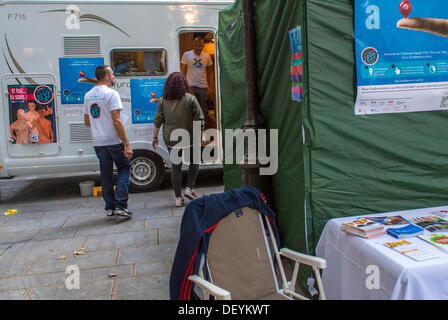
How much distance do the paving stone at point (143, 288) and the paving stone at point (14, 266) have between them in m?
1.04

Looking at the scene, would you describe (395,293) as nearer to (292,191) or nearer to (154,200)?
(292,191)

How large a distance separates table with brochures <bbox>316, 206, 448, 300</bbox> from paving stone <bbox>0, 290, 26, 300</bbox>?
96.6 inches

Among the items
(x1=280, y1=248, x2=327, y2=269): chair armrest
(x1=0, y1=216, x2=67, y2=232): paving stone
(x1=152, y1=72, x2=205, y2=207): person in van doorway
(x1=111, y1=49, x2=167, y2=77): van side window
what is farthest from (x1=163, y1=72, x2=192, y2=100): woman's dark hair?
(x1=280, y1=248, x2=327, y2=269): chair armrest

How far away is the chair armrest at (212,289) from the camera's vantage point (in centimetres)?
211

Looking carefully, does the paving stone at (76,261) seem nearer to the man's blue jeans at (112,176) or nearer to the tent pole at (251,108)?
the man's blue jeans at (112,176)

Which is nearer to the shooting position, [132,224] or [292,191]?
[292,191]

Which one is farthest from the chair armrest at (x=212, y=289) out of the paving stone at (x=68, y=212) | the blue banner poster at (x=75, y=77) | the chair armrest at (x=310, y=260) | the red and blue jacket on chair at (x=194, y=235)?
the blue banner poster at (x=75, y=77)

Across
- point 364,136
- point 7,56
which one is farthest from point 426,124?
point 7,56

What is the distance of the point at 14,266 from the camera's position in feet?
13.2

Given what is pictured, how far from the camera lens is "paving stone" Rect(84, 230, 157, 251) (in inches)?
178

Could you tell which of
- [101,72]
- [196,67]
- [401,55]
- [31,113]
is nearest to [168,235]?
[101,72]
